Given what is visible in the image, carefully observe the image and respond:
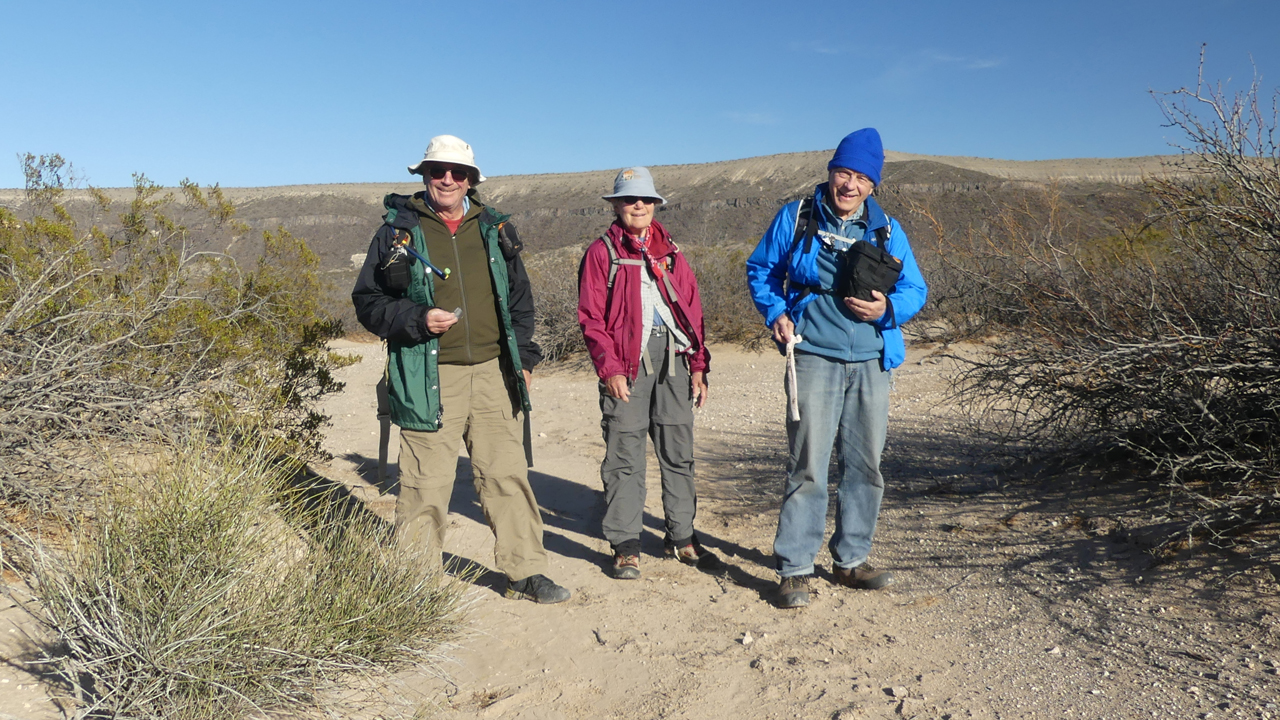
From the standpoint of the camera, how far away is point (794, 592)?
3.48 metres

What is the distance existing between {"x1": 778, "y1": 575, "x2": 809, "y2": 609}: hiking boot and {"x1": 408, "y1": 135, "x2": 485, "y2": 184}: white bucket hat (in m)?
2.12

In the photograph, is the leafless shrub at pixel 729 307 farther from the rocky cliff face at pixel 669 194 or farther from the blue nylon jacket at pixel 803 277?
the rocky cliff face at pixel 669 194

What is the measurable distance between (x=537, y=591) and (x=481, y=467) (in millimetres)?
588

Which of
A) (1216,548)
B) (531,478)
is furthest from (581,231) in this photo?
(1216,548)

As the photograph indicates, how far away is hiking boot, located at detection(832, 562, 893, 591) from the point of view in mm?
3635

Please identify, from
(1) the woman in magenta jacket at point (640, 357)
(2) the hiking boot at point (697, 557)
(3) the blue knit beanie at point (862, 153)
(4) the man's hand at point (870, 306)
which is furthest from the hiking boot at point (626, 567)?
(3) the blue knit beanie at point (862, 153)

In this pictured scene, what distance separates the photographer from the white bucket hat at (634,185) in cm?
384

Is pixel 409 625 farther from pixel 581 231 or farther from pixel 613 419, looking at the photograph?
pixel 581 231

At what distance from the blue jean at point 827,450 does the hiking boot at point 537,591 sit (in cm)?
96

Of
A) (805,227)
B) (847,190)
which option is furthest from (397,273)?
(847,190)

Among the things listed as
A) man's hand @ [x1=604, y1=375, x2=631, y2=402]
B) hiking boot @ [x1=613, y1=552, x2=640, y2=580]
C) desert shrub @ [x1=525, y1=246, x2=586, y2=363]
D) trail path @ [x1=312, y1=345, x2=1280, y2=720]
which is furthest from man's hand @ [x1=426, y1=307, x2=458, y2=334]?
desert shrub @ [x1=525, y1=246, x2=586, y2=363]

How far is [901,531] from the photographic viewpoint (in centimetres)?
431

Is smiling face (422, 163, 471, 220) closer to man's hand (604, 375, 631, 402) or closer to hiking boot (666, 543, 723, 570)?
man's hand (604, 375, 631, 402)

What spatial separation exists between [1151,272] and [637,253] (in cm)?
261
